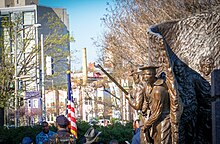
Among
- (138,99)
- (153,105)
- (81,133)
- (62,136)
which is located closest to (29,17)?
(81,133)

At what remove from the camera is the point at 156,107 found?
724 centimetres

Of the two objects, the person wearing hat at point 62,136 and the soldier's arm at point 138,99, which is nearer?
the soldier's arm at point 138,99

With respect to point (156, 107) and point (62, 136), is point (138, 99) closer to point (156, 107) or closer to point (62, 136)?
point (156, 107)

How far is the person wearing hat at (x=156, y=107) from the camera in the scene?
712 centimetres

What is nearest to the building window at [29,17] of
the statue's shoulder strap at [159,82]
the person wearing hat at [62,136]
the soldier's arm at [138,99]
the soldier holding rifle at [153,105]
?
the person wearing hat at [62,136]

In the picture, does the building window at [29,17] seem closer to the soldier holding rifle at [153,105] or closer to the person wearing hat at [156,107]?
the soldier holding rifle at [153,105]

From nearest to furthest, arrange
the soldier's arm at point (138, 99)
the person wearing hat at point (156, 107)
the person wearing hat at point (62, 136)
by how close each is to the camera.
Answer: the person wearing hat at point (156, 107) < the soldier's arm at point (138, 99) < the person wearing hat at point (62, 136)

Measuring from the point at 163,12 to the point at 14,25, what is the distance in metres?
12.0

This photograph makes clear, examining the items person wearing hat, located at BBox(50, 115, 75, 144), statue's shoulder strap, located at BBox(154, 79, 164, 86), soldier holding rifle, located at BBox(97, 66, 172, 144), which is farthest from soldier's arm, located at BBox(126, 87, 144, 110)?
person wearing hat, located at BBox(50, 115, 75, 144)

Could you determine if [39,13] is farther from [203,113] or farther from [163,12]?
[203,113]

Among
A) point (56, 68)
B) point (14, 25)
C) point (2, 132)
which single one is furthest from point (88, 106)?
point (2, 132)

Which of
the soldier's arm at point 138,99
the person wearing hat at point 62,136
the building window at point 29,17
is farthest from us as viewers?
the building window at point 29,17

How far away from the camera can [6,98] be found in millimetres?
28953

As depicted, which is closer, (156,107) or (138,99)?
(156,107)
